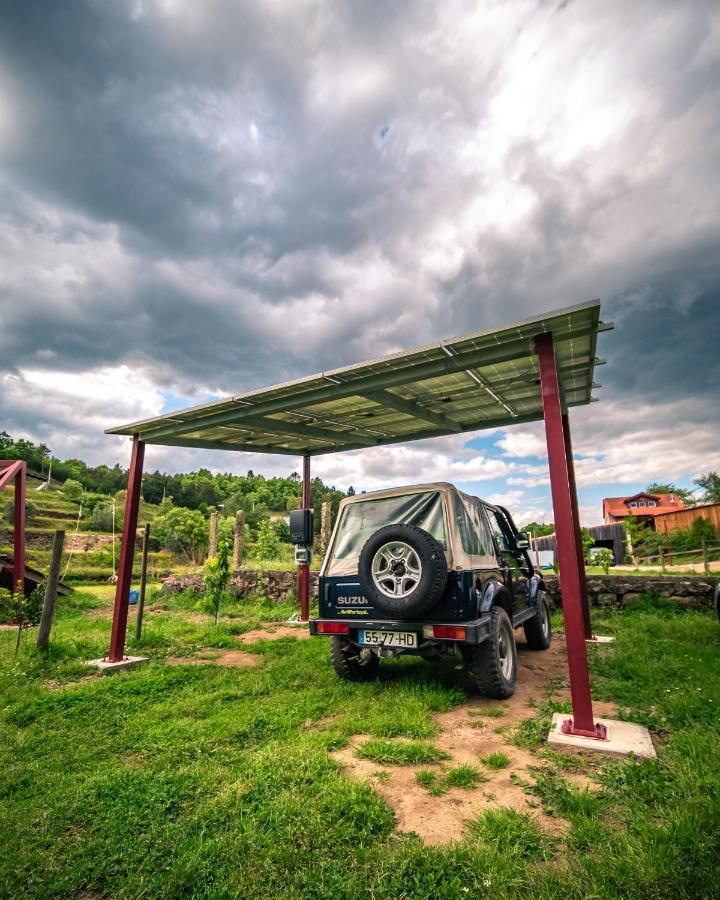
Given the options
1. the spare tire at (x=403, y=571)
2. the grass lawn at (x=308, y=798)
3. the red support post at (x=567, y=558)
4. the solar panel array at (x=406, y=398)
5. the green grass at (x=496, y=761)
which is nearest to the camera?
the grass lawn at (x=308, y=798)

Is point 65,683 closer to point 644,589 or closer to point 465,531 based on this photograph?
point 465,531

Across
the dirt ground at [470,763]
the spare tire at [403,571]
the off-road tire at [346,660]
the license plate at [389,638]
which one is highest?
the spare tire at [403,571]

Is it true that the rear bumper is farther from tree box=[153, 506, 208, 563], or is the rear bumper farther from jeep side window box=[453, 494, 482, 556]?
tree box=[153, 506, 208, 563]

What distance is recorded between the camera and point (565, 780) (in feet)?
9.32

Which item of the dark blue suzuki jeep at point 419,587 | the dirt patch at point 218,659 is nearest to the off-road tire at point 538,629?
the dark blue suzuki jeep at point 419,587

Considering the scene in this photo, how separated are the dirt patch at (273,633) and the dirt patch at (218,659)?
0.71 metres

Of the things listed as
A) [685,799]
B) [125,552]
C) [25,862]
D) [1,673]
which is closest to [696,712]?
[685,799]

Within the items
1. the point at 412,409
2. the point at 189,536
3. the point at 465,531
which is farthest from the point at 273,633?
the point at 189,536

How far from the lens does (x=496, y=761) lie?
122 inches

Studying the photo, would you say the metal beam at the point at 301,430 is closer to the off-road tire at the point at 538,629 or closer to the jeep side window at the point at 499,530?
the jeep side window at the point at 499,530

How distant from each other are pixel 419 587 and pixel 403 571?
0.27 meters

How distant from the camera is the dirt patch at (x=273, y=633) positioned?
8071mm

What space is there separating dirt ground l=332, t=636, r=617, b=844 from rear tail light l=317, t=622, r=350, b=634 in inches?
43.1

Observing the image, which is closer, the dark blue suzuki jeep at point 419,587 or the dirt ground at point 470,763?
the dirt ground at point 470,763
